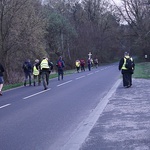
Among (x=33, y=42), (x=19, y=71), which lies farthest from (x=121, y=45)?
(x=33, y=42)

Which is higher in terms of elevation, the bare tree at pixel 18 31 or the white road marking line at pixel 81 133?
the bare tree at pixel 18 31

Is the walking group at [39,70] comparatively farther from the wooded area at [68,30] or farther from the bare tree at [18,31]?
the wooded area at [68,30]

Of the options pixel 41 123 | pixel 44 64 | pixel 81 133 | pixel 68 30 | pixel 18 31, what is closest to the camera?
pixel 81 133

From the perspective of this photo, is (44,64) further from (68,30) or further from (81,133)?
(68,30)

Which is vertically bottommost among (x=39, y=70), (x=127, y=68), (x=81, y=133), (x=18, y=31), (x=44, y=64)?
(x=81, y=133)

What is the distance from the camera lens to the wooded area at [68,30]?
31.1 metres

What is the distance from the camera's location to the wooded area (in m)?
31.1

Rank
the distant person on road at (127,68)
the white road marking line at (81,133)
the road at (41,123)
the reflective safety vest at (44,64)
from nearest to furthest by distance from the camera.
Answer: the white road marking line at (81,133)
the road at (41,123)
the distant person on road at (127,68)
the reflective safety vest at (44,64)

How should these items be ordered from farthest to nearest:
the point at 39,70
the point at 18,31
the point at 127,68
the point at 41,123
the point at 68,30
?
the point at 68,30
the point at 18,31
the point at 39,70
the point at 127,68
the point at 41,123

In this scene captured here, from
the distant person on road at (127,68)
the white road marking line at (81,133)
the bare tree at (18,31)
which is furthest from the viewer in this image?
the bare tree at (18,31)

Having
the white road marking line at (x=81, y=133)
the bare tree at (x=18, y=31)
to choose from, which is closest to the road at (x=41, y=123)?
the white road marking line at (x=81, y=133)

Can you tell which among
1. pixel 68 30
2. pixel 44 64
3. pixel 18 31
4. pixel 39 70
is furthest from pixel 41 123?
pixel 68 30

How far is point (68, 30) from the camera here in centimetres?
6444

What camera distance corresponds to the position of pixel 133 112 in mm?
9852
